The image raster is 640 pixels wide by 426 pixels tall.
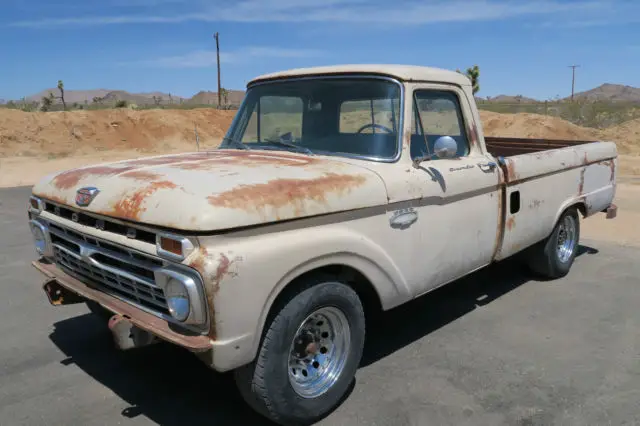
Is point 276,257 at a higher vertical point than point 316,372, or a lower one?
higher

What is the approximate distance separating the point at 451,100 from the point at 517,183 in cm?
91

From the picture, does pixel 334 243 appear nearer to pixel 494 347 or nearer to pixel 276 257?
pixel 276 257

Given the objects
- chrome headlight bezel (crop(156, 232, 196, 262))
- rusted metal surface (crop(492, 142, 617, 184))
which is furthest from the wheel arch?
rusted metal surface (crop(492, 142, 617, 184))

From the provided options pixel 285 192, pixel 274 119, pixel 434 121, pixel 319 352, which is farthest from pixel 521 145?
pixel 285 192

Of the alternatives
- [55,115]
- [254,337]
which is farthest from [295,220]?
[55,115]

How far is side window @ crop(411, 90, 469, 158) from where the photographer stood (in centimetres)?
377

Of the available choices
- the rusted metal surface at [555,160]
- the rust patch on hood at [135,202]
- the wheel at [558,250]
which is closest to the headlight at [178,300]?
the rust patch on hood at [135,202]

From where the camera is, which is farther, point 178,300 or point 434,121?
point 434,121

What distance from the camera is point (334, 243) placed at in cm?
291

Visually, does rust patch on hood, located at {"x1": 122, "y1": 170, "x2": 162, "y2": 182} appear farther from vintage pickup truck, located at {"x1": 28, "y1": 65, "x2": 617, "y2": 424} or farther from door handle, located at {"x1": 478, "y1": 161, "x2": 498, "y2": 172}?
door handle, located at {"x1": 478, "y1": 161, "x2": 498, "y2": 172}

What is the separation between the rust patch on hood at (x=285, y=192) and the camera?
2.57 metres

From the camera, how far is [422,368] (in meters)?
3.71

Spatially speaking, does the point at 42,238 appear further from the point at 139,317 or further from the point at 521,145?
the point at 521,145

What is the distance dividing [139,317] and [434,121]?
8.29 feet
